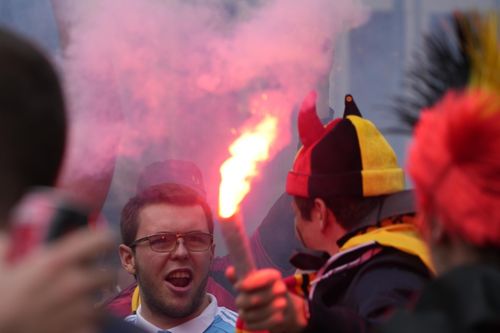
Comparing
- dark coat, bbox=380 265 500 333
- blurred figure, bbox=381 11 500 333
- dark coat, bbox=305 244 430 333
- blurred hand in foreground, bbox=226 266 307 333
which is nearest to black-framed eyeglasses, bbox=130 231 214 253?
dark coat, bbox=305 244 430 333

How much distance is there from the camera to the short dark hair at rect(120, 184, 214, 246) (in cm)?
418

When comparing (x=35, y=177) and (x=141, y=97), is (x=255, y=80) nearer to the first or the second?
(x=141, y=97)

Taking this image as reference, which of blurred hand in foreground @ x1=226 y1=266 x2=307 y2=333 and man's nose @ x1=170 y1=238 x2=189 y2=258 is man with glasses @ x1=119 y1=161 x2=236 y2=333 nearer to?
man's nose @ x1=170 y1=238 x2=189 y2=258

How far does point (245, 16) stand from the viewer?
4.50 m

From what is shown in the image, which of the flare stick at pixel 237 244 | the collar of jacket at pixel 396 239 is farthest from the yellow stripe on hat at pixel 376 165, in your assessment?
the flare stick at pixel 237 244

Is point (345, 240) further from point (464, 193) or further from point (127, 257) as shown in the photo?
point (464, 193)

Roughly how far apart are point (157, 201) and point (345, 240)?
3.83 feet

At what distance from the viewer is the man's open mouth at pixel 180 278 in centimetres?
407

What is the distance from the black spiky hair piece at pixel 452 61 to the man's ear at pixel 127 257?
80.0 inches

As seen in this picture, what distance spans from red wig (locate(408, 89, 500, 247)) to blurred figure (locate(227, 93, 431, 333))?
1.90ft

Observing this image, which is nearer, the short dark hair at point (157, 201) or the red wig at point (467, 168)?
the red wig at point (467, 168)

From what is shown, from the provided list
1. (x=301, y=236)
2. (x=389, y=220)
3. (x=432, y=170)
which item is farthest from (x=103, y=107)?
(x=432, y=170)

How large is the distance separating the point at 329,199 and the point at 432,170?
1466 mm

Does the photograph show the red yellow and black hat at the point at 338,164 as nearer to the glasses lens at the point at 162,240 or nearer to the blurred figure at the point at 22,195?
the glasses lens at the point at 162,240
